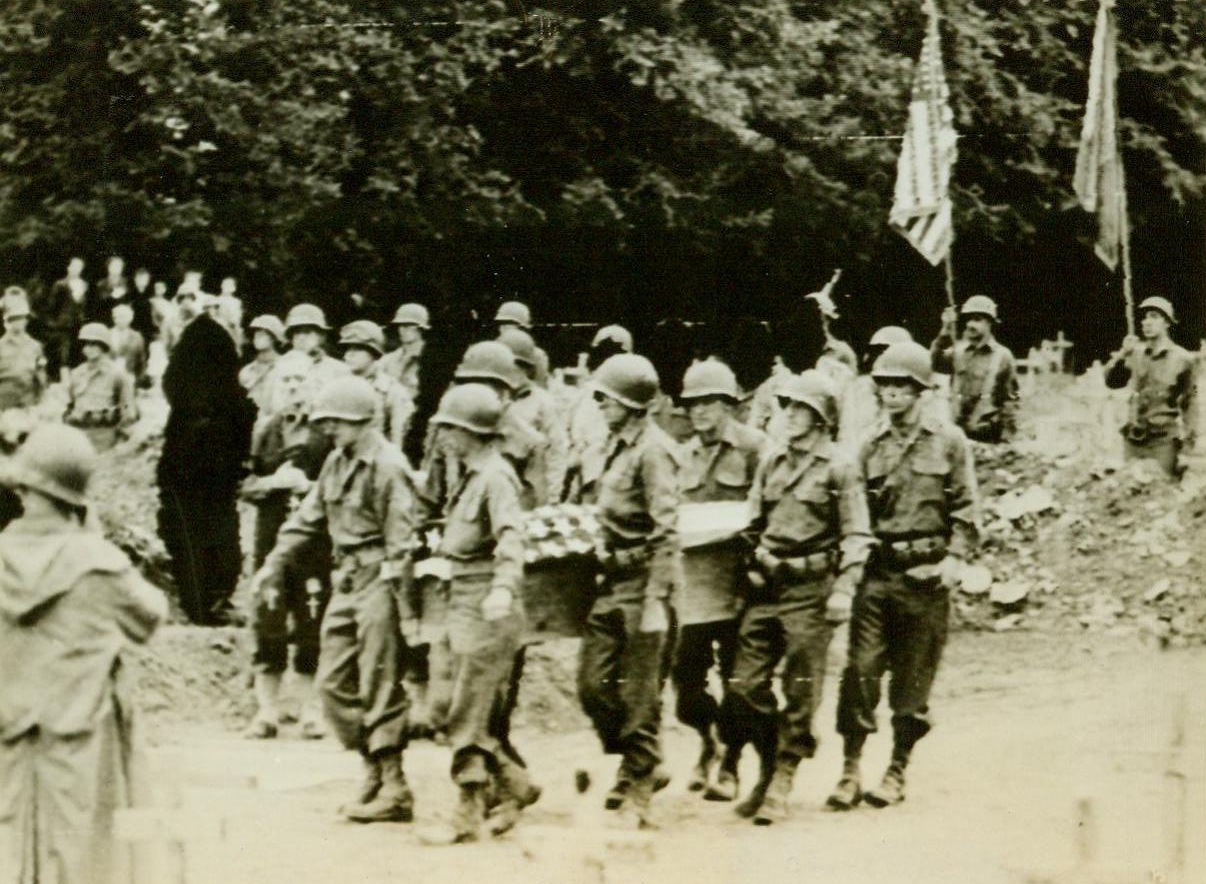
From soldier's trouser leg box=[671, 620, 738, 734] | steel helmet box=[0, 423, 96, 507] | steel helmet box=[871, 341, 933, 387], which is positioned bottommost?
soldier's trouser leg box=[671, 620, 738, 734]

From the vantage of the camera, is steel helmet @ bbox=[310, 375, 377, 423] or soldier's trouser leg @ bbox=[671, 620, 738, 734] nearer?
steel helmet @ bbox=[310, 375, 377, 423]

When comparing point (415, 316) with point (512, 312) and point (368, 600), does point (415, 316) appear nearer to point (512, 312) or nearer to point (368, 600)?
point (512, 312)

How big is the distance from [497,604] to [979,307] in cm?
315

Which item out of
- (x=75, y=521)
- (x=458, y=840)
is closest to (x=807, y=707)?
(x=458, y=840)

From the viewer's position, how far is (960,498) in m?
7.02

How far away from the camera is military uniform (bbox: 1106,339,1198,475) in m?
7.94

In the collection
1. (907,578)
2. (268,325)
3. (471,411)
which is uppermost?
(268,325)

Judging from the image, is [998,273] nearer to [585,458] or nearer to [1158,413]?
[1158,413]

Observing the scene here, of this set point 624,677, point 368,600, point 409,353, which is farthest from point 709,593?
point 409,353

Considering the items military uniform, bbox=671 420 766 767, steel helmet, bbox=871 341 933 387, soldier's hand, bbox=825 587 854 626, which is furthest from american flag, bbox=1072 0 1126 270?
soldier's hand, bbox=825 587 854 626

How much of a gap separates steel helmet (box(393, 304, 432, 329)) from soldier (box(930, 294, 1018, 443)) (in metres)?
2.45

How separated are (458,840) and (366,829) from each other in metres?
0.42

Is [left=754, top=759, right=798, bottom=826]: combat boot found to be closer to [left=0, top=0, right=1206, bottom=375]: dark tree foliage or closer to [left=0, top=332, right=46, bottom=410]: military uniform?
[left=0, top=0, right=1206, bottom=375]: dark tree foliage

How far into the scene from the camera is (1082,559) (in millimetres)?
8117
